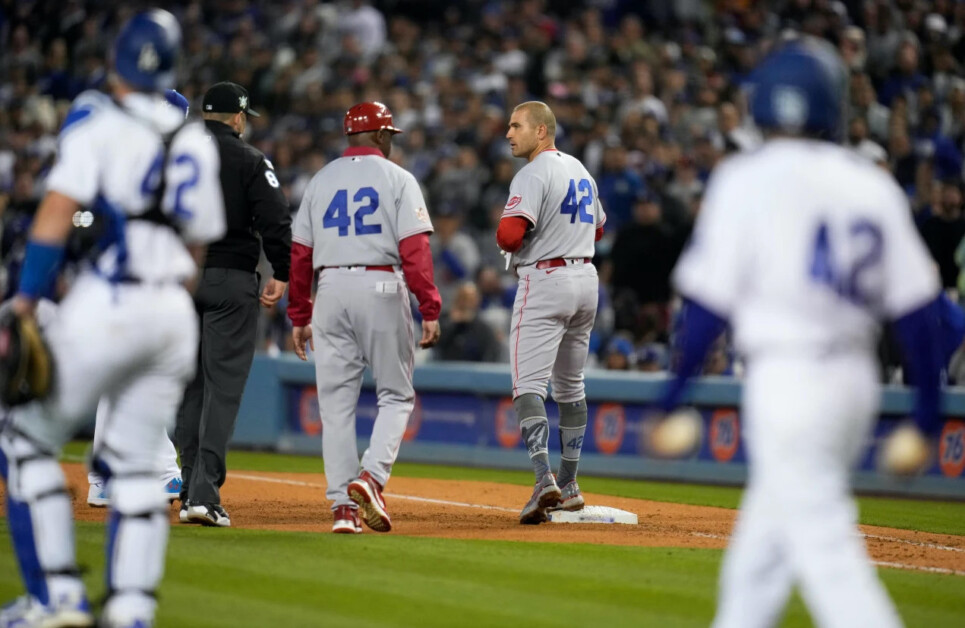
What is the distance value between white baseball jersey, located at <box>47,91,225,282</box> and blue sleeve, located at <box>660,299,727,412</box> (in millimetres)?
1817

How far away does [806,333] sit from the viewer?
4.02 metres

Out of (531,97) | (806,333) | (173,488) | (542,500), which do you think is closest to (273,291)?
(173,488)

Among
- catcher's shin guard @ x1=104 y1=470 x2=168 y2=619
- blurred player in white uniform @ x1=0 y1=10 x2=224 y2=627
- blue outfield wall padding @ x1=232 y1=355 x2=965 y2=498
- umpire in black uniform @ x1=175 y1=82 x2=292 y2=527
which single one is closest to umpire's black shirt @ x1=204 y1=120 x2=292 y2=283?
umpire in black uniform @ x1=175 y1=82 x2=292 y2=527

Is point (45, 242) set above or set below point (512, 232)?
below

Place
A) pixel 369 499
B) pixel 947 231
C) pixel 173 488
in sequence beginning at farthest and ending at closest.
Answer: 1. pixel 947 231
2. pixel 173 488
3. pixel 369 499

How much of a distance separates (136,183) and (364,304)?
3190 millimetres

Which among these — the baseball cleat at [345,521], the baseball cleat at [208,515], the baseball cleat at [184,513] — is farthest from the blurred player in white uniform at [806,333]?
the baseball cleat at [184,513]

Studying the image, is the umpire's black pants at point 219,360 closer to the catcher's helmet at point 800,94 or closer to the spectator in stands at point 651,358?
the catcher's helmet at point 800,94

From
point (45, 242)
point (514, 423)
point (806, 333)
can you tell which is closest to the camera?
point (806, 333)

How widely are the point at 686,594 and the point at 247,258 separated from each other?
348 cm

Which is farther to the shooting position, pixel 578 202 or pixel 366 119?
pixel 578 202

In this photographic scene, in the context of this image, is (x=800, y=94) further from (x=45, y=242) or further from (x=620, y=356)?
(x=620, y=356)

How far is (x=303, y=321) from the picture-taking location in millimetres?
8367

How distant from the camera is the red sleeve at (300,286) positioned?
831cm
